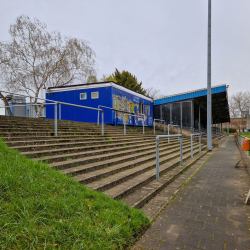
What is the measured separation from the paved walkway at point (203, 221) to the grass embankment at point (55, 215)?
302 millimetres

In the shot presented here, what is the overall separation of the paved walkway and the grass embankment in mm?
302

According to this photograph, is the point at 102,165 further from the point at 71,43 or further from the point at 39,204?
the point at 71,43

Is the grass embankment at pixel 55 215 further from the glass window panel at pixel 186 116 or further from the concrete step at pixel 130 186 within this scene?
the glass window panel at pixel 186 116

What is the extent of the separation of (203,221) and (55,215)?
206 centimetres

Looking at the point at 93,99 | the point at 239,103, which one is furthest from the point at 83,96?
the point at 239,103

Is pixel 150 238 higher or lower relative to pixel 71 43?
lower

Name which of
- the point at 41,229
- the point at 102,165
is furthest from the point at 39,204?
the point at 102,165

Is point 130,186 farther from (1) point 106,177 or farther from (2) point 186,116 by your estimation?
(2) point 186,116

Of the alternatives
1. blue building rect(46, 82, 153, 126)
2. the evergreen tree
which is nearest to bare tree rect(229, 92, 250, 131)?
the evergreen tree

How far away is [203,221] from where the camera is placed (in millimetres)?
2727

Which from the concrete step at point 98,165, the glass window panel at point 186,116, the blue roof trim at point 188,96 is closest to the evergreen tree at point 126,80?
the blue roof trim at point 188,96

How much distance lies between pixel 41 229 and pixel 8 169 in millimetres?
1092

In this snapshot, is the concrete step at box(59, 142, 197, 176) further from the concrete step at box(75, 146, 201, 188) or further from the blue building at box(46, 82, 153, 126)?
the blue building at box(46, 82, 153, 126)

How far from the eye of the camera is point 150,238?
2.31m
